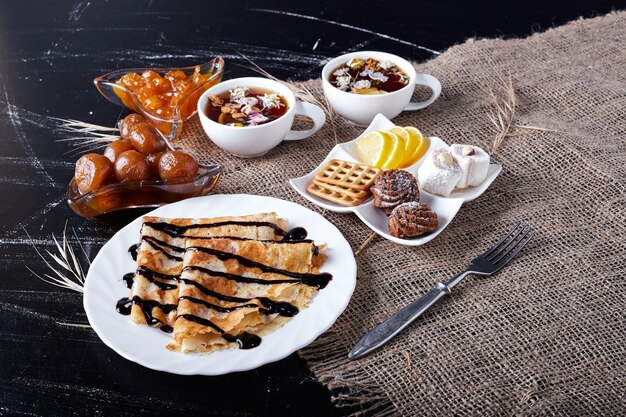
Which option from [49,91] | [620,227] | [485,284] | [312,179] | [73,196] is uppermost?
[620,227]

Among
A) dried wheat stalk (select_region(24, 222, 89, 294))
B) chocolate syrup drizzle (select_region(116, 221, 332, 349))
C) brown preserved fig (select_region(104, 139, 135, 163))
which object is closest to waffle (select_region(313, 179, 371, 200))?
chocolate syrup drizzle (select_region(116, 221, 332, 349))

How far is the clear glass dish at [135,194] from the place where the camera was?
2.67 m

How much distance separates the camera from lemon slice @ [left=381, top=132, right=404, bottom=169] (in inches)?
114

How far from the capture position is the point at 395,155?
2883 millimetres

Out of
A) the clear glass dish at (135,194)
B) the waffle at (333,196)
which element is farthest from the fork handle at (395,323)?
the clear glass dish at (135,194)

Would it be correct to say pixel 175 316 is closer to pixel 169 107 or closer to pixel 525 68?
pixel 169 107

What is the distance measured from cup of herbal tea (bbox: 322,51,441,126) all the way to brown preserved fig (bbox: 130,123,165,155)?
2.65 ft

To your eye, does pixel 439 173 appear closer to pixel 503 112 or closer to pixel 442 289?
pixel 442 289

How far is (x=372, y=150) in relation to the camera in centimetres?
296

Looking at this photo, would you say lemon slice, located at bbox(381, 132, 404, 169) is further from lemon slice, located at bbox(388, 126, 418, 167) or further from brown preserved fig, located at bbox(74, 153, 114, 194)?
brown preserved fig, located at bbox(74, 153, 114, 194)

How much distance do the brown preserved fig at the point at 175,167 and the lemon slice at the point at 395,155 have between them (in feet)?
2.59

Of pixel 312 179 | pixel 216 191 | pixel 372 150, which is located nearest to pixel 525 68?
pixel 372 150

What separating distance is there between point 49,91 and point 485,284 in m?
2.42

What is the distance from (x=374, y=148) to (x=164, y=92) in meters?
1.02
